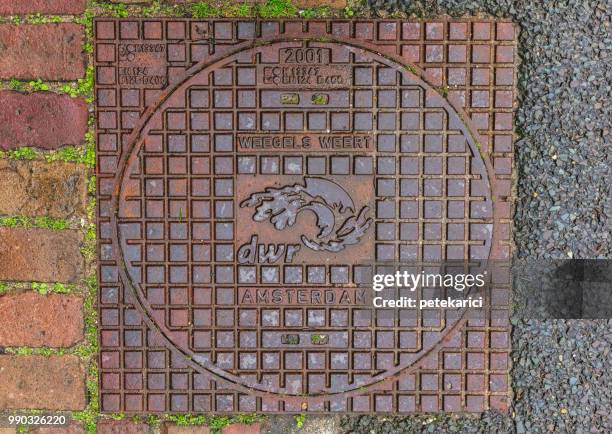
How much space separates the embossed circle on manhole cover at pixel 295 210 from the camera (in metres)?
2.32

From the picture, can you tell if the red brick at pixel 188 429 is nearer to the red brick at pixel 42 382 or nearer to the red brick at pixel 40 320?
the red brick at pixel 42 382

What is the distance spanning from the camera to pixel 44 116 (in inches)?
92.2

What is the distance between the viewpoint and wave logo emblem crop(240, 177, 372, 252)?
2.33 metres

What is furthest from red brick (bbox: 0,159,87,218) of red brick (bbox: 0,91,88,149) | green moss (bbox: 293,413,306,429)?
green moss (bbox: 293,413,306,429)

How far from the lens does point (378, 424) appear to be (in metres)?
2.40

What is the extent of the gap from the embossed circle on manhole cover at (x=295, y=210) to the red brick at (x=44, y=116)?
26 cm

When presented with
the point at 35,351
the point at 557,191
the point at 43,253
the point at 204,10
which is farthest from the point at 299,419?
the point at 204,10

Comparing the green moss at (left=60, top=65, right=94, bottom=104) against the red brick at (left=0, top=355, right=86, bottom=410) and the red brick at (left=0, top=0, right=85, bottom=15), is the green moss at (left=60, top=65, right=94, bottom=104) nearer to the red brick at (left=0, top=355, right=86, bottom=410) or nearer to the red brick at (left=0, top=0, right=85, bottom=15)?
the red brick at (left=0, top=0, right=85, bottom=15)

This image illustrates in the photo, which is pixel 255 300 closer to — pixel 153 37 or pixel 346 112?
pixel 346 112

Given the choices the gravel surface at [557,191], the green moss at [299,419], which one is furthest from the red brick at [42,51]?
the green moss at [299,419]

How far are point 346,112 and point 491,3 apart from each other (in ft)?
2.46

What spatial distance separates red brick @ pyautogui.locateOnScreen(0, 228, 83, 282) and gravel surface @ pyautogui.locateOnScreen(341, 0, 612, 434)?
1.35m

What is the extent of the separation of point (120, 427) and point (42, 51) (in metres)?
1.60

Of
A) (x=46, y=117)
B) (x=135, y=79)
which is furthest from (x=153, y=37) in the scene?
(x=46, y=117)
